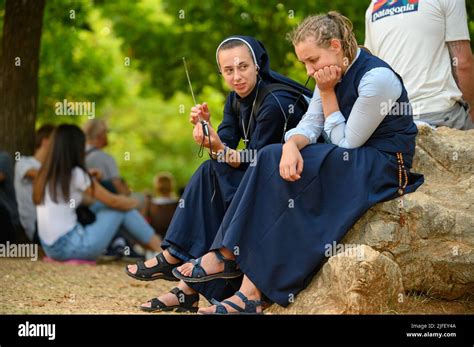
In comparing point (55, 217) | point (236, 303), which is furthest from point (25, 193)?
point (236, 303)

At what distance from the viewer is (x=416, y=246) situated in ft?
19.4

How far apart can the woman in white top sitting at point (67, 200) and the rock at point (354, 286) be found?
4.54 metres

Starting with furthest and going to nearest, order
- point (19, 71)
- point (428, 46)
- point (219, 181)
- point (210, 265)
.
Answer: point (19, 71)
point (428, 46)
point (219, 181)
point (210, 265)

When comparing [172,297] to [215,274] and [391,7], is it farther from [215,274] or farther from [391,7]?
[391,7]

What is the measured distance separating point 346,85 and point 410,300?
1.48 meters

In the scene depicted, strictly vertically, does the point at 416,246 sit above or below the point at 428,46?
below

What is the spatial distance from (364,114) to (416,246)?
968mm

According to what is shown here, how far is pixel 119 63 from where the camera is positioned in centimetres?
2425

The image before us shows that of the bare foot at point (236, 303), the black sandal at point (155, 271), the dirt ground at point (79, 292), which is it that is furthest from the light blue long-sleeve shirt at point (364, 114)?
the black sandal at point (155, 271)

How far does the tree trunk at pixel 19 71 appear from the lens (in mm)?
10484

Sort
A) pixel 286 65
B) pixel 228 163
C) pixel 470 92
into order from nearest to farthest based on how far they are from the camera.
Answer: pixel 228 163, pixel 470 92, pixel 286 65

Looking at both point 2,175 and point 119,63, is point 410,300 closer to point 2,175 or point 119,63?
point 2,175

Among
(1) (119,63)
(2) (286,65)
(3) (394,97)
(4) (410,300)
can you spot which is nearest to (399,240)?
(4) (410,300)

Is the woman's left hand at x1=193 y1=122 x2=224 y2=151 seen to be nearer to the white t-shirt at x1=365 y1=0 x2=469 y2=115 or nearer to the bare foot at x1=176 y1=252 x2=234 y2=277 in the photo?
the bare foot at x1=176 y1=252 x2=234 y2=277
